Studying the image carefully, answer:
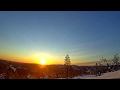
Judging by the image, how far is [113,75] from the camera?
3191mm
